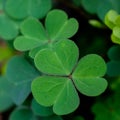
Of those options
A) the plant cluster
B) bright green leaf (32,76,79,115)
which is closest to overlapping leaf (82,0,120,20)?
A: the plant cluster

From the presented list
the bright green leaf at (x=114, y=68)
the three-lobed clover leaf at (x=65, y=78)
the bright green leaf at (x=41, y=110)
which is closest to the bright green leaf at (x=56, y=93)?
the three-lobed clover leaf at (x=65, y=78)

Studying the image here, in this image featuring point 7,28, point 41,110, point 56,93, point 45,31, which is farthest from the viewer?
point 7,28

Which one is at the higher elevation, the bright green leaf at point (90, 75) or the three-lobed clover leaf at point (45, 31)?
the three-lobed clover leaf at point (45, 31)

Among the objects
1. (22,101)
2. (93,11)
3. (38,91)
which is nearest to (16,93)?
(22,101)

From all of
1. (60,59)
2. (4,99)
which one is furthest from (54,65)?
(4,99)

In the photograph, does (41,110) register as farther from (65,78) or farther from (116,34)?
(116,34)

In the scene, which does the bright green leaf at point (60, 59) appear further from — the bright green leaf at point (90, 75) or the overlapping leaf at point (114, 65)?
the overlapping leaf at point (114, 65)
